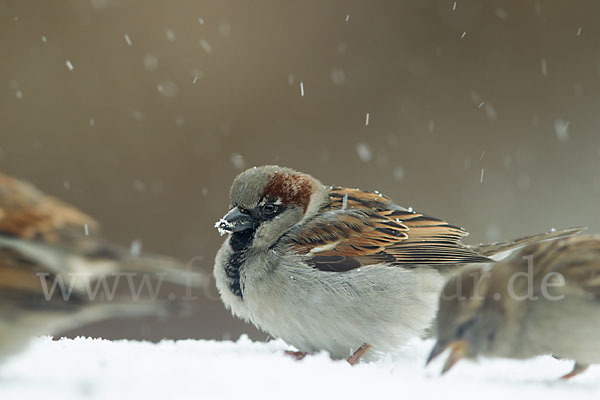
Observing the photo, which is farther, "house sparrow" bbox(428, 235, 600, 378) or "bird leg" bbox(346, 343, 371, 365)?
"bird leg" bbox(346, 343, 371, 365)

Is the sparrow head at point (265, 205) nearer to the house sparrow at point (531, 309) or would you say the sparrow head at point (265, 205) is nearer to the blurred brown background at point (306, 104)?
the house sparrow at point (531, 309)

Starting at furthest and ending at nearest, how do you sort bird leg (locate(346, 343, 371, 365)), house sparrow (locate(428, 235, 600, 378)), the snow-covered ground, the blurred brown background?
1. the blurred brown background
2. bird leg (locate(346, 343, 371, 365))
3. house sparrow (locate(428, 235, 600, 378))
4. the snow-covered ground

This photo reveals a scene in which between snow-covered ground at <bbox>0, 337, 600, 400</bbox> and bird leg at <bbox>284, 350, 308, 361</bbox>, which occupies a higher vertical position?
bird leg at <bbox>284, 350, 308, 361</bbox>

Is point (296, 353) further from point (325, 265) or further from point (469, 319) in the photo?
point (469, 319)

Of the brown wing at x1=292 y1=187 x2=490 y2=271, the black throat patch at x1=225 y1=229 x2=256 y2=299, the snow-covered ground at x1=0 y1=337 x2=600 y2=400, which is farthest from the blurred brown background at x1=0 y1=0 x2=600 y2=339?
the snow-covered ground at x1=0 y1=337 x2=600 y2=400

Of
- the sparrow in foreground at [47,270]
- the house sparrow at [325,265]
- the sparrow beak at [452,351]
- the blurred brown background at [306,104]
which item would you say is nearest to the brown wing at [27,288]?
the sparrow in foreground at [47,270]

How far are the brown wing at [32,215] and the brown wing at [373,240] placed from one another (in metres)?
0.94

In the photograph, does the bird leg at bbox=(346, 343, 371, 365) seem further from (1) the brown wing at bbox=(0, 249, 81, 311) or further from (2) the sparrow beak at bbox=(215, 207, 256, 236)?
(1) the brown wing at bbox=(0, 249, 81, 311)

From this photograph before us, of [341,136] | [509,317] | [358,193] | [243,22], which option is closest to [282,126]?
[341,136]

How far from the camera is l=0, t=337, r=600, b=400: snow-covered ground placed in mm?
1090

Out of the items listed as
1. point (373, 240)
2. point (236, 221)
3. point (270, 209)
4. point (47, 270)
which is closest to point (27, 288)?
point (47, 270)

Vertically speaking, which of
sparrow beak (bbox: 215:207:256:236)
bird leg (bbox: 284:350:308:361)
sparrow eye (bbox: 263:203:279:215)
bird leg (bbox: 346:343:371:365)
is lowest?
bird leg (bbox: 346:343:371:365)

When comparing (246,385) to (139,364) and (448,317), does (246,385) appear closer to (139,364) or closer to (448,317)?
(139,364)

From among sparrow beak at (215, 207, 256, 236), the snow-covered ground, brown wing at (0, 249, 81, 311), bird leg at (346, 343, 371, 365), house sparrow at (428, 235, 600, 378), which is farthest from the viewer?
sparrow beak at (215, 207, 256, 236)
